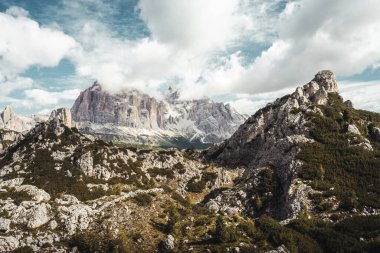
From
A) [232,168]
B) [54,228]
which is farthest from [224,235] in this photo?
[232,168]

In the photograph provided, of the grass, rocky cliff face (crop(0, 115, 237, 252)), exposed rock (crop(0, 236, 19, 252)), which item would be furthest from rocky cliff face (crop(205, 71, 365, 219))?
exposed rock (crop(0, 236, 19, 252))

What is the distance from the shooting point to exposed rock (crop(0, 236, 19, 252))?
4456cm

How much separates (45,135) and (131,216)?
100 meters

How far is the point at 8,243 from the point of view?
4569 centimetres

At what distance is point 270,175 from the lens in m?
108

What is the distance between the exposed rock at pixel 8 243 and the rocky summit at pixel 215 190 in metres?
0.13

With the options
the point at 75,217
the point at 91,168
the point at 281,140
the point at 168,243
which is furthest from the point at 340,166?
the point at 91,168

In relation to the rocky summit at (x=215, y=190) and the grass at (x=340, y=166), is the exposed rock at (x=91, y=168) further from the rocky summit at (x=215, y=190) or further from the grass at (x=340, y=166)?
the grass at (x=340, y=166)

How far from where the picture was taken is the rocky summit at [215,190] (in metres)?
51.5

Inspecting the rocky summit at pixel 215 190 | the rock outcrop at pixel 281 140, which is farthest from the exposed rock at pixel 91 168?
the rock outcrop at pixel 281 140

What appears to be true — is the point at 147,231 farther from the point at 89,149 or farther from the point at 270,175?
the point at 89,149

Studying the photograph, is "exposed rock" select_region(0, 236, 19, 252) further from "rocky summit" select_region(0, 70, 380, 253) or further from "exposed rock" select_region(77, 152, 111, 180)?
"exposed rock" select_region(77, 152, 111, 180)

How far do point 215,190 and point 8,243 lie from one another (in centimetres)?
9456

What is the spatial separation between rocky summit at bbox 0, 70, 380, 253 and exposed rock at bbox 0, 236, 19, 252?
13 cm
